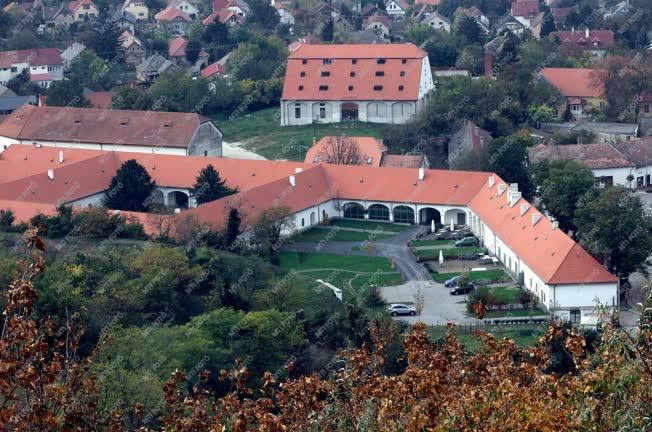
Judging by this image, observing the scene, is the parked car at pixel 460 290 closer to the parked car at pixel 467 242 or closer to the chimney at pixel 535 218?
the chimney at pixel 535 218

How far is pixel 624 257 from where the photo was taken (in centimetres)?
2802

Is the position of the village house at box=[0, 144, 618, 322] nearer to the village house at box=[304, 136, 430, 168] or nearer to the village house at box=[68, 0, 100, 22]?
the village house at box=[304, 136, 430, 168]

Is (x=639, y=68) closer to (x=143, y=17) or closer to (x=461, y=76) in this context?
(x=461, y=76)

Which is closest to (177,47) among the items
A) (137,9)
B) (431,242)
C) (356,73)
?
(137,9)

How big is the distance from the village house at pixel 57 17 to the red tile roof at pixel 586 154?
34.7 m

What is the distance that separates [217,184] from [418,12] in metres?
39.5

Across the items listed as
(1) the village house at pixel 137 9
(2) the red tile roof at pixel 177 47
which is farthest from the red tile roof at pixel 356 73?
(1) the village house at pixel 137 9

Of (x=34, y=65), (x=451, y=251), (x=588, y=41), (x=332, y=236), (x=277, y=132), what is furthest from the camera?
(x=588, y=41)

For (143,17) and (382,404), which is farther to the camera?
(143,17)

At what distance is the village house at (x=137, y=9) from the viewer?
71438 millimetres

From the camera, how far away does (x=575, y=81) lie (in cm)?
4744

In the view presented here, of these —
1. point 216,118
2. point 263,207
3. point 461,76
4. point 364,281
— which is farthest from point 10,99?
point 364,281

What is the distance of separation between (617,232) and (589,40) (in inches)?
1175

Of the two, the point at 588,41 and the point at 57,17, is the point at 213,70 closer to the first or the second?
the point at 588,41
